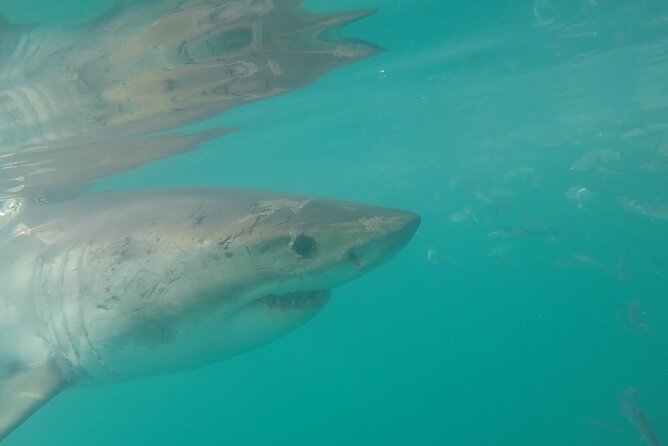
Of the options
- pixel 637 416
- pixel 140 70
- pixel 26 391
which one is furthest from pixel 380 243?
pixel 637 416

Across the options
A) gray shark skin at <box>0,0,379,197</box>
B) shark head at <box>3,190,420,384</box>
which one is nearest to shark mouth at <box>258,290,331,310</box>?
shark head at <box>3,190,420,384</box>

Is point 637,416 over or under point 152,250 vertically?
under

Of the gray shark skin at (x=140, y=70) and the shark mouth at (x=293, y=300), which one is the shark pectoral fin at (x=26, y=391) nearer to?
the shark mouth at (x=293, y=300)

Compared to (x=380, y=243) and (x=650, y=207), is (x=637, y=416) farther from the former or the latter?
(x=650, y=207)

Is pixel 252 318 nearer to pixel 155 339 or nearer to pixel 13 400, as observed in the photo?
pixel 155 339

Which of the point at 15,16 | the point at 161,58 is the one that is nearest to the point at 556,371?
the point at 161,58
